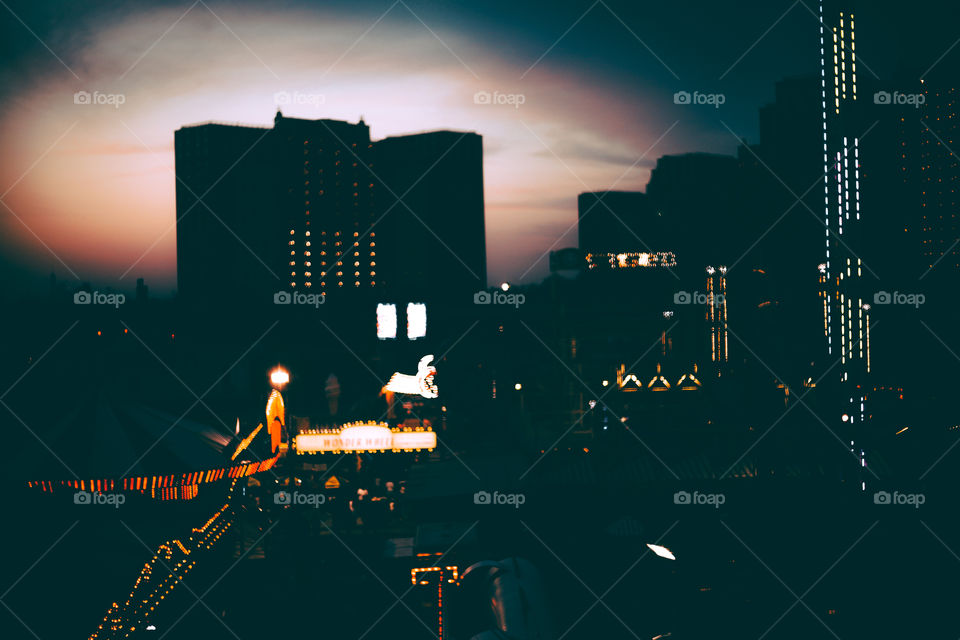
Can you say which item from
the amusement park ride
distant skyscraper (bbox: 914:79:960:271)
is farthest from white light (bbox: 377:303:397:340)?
distant skyscraper (bbox: 914:79:960:271)

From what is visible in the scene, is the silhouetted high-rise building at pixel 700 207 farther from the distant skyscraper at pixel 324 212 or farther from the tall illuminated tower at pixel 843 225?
the distant skyscraper at pixel 324 212

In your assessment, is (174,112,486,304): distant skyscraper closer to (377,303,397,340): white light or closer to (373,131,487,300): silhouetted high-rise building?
(373,131,487,300): silhouetted high-rise building

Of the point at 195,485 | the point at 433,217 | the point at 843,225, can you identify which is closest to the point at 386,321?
the point at 195,485

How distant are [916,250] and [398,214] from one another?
2585 inches

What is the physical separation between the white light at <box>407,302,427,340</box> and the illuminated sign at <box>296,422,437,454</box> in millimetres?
16770

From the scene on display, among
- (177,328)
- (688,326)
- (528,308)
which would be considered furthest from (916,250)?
(177,328)

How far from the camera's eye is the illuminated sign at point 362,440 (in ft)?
56.7

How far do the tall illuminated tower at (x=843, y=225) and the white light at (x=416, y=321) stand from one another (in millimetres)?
22700

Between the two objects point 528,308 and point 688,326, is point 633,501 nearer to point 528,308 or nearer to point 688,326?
point 688,326

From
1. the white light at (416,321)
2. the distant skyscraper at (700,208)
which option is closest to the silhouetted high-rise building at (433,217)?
the distant skyscraper at (700,208)

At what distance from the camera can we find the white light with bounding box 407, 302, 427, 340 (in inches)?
1347

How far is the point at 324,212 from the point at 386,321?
54718 millimetres

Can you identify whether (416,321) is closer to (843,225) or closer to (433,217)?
(843,225)

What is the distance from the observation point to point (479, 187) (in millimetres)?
83938
